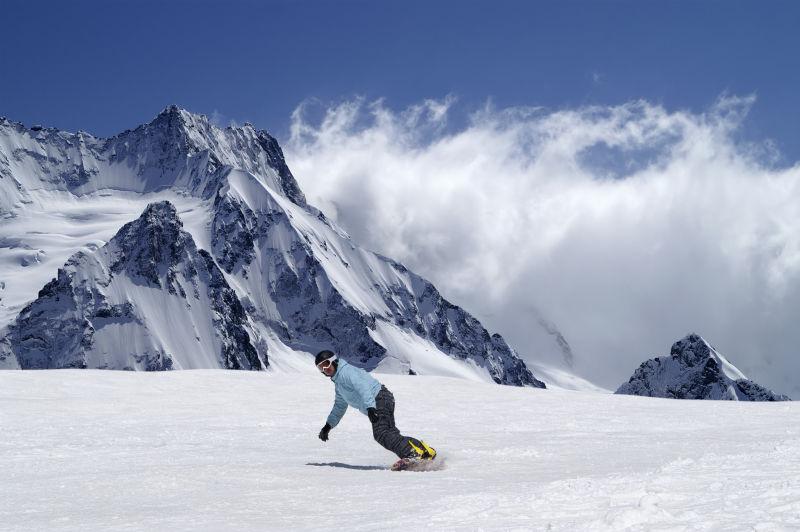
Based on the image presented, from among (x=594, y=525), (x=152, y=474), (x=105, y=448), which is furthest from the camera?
(x=105, y=448)

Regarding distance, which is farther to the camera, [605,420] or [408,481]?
[605,420]

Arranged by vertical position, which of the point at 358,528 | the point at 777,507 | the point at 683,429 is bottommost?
the point at 358,528

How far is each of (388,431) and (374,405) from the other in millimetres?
448

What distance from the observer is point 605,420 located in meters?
18.5

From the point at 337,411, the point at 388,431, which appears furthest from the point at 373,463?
the point at 388,431

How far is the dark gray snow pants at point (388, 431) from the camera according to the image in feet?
33.8

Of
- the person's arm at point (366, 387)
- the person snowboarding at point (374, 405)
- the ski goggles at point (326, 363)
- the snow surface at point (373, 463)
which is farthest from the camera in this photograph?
the ski goggles at point (326, 363)

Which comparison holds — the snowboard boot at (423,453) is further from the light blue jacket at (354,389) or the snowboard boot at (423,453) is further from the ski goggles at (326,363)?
the ski goggles at (326,363)

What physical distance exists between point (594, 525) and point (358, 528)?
5.99 ft

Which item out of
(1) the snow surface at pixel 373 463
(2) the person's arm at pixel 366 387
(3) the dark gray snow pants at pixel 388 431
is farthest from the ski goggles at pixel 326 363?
(1) the snow surface at pixel 373 463

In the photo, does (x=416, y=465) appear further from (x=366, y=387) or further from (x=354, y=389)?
(x=354, y=389)

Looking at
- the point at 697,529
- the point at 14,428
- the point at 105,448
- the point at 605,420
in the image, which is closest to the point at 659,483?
the point at 697,529

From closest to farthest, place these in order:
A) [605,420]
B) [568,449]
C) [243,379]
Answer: [568,449] → [605,420] → [243,379]

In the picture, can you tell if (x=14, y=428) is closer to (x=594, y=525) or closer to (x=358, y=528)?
(x=358, y=528)
